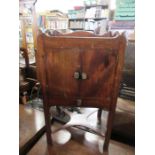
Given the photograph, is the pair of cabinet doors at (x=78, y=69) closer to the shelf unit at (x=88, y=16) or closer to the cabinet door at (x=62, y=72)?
the cabinet door at (x=62, y=72)

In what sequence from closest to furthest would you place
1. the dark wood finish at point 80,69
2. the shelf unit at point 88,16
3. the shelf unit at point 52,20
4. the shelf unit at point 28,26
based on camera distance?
1. the dark wood finish at point 80,69
2. the shelf unit at point 28,26
3. the shelf unit at point 52,20
4. the shelf unit at point 88,16

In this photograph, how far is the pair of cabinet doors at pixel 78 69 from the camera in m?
0.70

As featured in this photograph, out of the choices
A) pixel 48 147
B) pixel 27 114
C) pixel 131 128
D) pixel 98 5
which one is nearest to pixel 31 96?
pixel 27 114

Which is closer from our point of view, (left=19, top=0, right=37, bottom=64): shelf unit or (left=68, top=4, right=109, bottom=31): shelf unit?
(left=19, top=0, right=37, bottom=64): shelf unit

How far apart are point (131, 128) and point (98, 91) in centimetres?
58

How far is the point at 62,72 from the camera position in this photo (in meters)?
0.77

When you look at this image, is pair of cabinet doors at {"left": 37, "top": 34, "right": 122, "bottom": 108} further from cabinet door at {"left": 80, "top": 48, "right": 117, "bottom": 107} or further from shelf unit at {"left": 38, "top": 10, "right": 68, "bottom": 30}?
shelf unit at {"left": 38, "top": 10, "right": 68, "bottom": 30}

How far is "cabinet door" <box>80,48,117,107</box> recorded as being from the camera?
2.33 ft

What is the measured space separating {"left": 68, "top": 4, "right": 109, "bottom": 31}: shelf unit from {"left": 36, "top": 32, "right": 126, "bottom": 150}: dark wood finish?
309 centimetres

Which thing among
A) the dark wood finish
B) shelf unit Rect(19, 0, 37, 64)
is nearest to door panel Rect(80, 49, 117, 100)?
the dark wood finish

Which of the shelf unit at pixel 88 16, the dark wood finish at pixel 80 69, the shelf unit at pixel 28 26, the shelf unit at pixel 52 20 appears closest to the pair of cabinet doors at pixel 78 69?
the dark wood finish at pixel 80 69

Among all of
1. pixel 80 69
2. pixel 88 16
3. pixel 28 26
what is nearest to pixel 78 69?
pixel 80 69

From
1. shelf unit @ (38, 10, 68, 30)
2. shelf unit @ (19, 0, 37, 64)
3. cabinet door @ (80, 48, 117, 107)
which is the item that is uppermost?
shelf unit @ (38, 10, 68, 30)
